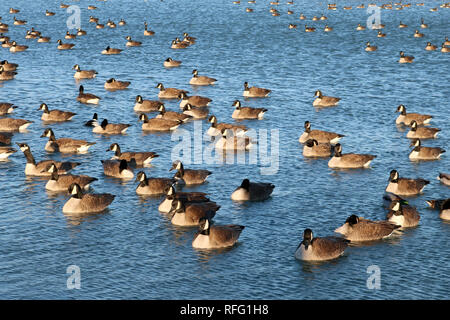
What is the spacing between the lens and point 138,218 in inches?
1458

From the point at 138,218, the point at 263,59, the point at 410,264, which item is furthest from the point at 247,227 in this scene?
the point at 263,59

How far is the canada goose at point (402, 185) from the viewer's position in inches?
1587

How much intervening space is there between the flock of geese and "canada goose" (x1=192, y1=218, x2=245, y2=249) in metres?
0.04

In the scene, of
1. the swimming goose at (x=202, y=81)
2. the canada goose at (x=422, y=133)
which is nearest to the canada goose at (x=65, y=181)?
the canada goose at (x=422, y=133)

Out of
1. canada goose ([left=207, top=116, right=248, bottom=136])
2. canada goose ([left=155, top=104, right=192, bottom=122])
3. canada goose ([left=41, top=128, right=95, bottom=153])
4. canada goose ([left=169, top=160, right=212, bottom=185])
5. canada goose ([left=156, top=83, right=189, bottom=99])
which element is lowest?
canada goose ([left=169, top=160, right=212, bottom=185])

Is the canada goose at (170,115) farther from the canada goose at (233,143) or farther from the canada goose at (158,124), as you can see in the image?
the canada goose at (233,143)

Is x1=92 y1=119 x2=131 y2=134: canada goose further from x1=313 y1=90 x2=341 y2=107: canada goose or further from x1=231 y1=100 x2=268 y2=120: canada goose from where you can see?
x1=313 y1=90 x2=341 y2=107: canada goose

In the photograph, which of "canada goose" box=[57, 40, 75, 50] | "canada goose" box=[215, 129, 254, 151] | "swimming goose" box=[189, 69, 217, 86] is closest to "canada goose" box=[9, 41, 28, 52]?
"canada goose" box=[57, 40, 75, 50]

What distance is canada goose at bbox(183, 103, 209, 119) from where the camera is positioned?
57.2 meters

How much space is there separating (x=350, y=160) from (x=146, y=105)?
1912 centimetres

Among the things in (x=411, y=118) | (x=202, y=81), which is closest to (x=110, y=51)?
(x=202, y=81)

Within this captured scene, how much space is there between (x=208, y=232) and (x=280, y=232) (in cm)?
350
